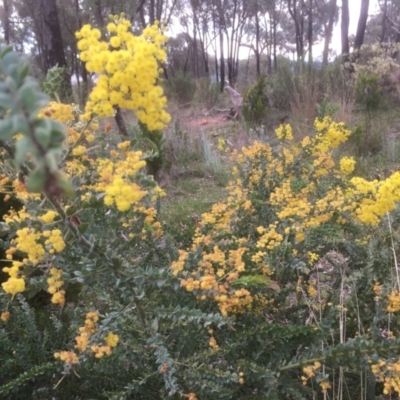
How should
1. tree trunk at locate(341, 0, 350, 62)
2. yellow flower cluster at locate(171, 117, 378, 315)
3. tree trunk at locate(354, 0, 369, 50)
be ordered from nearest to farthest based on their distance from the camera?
yellow flower cluster at locate(171, 117, 378, 315), tree trunk at locate(354, 0, 369, 50), tree trunk at locate(341, 0, 350, 62)

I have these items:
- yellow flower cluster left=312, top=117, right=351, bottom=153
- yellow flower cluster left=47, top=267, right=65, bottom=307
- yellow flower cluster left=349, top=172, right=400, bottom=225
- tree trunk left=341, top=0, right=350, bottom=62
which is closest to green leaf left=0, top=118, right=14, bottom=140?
yellow flower cluster left=47, top=267, right=65, bottom=307

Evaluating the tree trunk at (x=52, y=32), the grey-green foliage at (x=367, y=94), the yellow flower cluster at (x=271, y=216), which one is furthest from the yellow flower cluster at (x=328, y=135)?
the tree trunk at (x=52, y=32)

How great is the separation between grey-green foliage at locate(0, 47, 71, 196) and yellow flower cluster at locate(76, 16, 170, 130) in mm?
458

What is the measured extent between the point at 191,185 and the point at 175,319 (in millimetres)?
3786

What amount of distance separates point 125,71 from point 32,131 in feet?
1.80

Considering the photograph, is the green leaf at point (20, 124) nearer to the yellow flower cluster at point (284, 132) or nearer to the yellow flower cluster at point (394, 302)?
the yellow flower cluster at point (394, 302)

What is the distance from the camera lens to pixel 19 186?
3.97 feet

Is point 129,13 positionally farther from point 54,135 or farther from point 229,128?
point 54,135

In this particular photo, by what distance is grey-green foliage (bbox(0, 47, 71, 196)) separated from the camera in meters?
0.48

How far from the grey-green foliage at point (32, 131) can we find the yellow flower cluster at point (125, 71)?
0.46 meters

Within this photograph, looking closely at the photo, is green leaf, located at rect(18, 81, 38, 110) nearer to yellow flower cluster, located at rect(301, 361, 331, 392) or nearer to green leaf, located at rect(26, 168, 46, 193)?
green leaf, located at rect(26, 168, 46, 193)

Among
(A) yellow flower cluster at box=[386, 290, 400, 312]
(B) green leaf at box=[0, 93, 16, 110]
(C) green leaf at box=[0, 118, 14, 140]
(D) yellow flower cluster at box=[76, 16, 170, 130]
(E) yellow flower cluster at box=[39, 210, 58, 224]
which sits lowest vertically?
(A) yellow flower cluster at box=[386, 290, 400, 312]

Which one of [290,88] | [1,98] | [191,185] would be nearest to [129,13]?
[290,88]

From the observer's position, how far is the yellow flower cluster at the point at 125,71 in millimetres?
1005
